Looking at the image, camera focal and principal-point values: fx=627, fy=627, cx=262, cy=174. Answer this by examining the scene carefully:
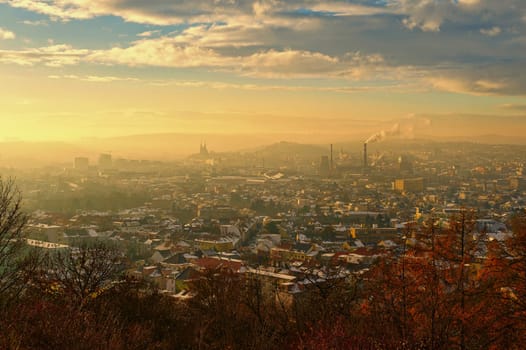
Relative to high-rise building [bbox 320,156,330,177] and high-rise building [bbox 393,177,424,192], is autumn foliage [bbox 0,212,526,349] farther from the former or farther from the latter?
high-rise building [bbox 320,156,330,177]

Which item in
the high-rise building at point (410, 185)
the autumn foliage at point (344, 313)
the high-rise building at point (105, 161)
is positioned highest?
the autumn foliage at point (344, 313)

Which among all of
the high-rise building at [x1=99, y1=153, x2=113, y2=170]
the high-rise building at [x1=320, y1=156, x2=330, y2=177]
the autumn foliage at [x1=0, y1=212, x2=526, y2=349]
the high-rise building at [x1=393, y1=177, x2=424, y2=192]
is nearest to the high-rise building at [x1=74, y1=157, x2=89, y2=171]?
the high-rise building at [x1=99, y1=153, x2=113, y2=170]

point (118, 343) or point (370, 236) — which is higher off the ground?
point (118, 343)

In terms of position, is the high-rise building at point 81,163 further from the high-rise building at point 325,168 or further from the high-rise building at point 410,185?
the high-rise building at point 410,185

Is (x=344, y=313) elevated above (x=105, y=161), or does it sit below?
above

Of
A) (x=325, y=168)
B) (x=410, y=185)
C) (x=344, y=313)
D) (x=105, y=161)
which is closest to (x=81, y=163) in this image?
(x=105, y=161)

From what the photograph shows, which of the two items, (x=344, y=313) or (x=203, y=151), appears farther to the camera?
(x=203, y=151)

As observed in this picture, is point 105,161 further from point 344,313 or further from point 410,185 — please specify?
point 344,313

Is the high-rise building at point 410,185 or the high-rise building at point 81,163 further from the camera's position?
the high-rise building at point 81,163

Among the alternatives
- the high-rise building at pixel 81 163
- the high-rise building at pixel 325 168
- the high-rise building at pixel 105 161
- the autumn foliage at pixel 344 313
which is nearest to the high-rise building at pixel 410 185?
the high-rise building at pixel 325 168

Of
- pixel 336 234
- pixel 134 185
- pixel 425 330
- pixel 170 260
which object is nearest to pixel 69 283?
pixel 425 330

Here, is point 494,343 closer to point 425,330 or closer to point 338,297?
point 425,330
